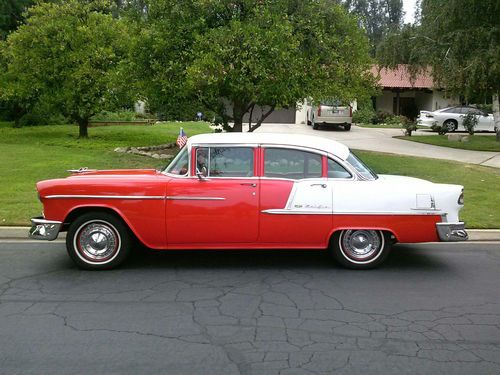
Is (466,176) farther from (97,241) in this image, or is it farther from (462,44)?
(97,241)

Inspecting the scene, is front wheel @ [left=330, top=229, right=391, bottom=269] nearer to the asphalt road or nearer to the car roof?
the asphalt road

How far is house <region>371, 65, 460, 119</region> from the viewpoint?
36.5 metres

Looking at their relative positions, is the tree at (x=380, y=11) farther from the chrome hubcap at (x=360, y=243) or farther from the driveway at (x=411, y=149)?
the chrome hubcap at (x=360, y=243)

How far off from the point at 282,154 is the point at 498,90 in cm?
1585

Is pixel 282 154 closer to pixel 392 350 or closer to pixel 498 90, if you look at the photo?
pixel 392 350

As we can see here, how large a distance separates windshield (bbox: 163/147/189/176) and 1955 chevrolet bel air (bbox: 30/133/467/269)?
2 cm

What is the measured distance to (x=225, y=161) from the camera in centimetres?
625

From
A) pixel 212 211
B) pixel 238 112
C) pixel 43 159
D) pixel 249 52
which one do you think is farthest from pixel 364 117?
pixel 212 211

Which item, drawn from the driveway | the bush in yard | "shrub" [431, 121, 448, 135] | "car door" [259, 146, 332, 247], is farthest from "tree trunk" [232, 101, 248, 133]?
the bush in yard

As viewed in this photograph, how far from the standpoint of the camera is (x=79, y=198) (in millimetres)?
6039

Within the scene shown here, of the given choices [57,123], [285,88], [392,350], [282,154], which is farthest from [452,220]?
[57,123]

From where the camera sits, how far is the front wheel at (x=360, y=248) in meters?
6.22

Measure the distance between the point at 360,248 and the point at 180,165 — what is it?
7.45 ft

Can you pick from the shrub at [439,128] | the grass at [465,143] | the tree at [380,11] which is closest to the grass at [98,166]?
the grass at [465,143]
